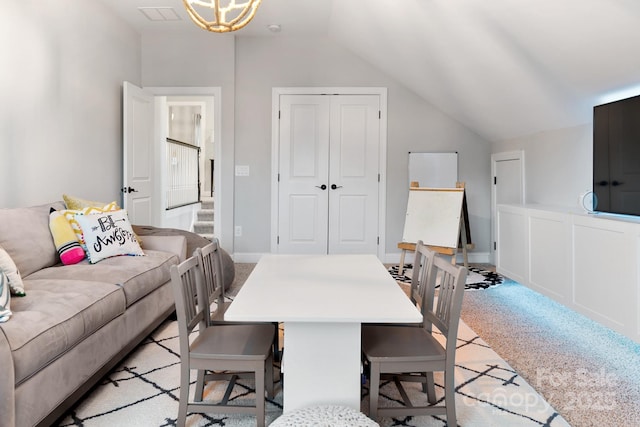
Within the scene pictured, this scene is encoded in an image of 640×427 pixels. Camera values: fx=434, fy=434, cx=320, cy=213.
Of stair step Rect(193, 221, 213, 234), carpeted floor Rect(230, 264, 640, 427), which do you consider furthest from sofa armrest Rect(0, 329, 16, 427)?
stair step Rect(193, 221, 213, 234)

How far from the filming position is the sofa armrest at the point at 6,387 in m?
1.32

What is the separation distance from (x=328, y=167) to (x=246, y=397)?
3.67 meters

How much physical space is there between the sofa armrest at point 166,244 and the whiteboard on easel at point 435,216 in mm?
2398

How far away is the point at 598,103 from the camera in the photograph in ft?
10.4

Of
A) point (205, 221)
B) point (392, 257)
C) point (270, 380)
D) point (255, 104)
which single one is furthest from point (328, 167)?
point (270, 380)

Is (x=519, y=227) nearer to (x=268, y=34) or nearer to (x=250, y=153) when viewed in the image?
(x=250, y=153)

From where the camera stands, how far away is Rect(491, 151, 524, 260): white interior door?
15.1 ft

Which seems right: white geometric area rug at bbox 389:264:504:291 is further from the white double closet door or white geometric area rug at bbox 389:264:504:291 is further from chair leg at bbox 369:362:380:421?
chair leg at bbox 369:362:380:421

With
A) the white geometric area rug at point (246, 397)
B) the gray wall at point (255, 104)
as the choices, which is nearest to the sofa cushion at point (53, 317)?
the white geometric area rug at point (246, 397)

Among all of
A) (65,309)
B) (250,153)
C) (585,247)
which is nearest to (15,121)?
(65,309)

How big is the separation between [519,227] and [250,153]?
10.3 ft

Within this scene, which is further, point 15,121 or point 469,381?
point 15,121

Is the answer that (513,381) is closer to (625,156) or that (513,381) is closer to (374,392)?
(374,392)

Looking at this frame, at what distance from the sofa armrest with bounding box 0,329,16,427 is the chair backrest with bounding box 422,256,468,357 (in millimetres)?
1420
